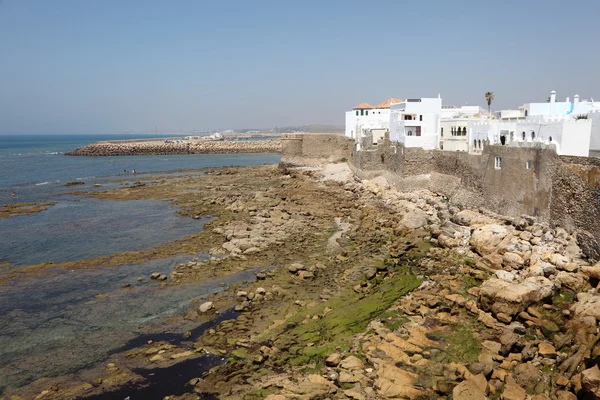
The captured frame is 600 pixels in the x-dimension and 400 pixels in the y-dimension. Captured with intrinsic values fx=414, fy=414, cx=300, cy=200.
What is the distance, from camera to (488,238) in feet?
59.0

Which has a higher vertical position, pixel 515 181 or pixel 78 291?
pixel 515 181

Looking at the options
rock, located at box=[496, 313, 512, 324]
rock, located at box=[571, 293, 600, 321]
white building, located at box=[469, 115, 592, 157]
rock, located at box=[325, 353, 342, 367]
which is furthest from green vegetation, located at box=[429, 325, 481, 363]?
white building, located at box=[469, 115, 592, 157]

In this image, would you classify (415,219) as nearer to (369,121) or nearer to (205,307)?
(205,307)

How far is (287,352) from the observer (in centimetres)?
1210

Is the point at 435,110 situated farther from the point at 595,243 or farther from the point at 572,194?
the point at 595,243

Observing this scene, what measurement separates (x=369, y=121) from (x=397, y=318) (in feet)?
124

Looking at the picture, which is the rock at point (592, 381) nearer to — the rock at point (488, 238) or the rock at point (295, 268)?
the rock at point (488, 238)

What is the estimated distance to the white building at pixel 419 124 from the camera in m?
32.0

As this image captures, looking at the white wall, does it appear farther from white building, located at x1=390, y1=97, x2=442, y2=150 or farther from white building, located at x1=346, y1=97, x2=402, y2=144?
white building, located at x1=346, y1=97, x2=402, y2=144

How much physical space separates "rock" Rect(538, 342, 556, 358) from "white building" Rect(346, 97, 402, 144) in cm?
3257

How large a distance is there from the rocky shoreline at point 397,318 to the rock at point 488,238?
9 centimetres

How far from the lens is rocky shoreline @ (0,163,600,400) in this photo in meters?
10.1

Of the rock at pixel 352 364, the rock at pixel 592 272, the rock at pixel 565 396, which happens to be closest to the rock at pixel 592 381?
the rock at pixel 565 396

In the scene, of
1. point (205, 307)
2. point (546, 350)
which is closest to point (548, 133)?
point (546, 350)
